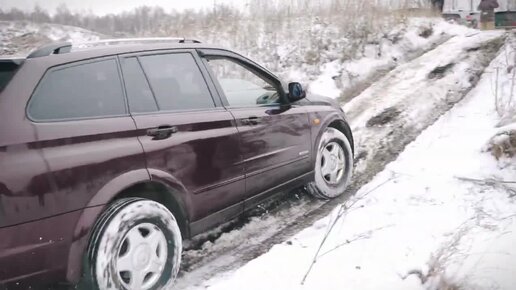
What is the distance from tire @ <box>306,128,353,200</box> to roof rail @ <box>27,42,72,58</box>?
2.55 meters

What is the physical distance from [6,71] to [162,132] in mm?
960

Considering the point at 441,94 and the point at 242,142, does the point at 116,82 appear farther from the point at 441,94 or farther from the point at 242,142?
the point at 441,94

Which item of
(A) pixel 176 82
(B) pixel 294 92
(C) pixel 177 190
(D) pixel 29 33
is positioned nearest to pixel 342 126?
(B) pixel 294 92

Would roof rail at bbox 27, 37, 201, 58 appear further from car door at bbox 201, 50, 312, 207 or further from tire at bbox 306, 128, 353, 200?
tire at bbox 306, 128, 353, 200

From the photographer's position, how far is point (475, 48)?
9914mm

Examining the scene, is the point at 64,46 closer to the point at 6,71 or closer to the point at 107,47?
the point at 107,47

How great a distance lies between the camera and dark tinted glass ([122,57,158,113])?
3.15 metres

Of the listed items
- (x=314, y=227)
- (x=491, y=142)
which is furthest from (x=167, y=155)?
(x=491, y=142)

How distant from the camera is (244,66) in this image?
4.30 metres

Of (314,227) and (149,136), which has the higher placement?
(149,136)

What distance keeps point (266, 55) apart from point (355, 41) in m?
2.11

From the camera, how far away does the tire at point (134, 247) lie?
2.72m

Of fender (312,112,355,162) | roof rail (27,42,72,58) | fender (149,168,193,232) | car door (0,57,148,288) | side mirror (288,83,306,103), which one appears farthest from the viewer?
fender (312,112,355,162)

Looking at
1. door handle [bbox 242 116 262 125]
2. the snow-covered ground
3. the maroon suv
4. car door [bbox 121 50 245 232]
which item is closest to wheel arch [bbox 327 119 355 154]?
the snow-covered ground
